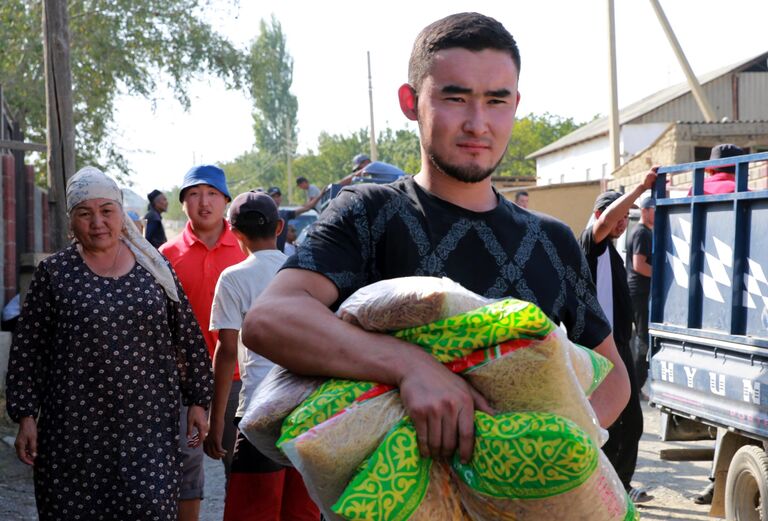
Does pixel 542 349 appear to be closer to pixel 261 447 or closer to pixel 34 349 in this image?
pixel 261 447

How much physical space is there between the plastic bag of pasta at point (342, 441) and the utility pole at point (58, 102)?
6989 millimetres

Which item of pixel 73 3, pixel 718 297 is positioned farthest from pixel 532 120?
pixel 718 297

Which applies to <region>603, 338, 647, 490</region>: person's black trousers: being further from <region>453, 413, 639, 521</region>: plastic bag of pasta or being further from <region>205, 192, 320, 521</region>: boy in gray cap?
<region>453, 413, 639, 521</region>: plastic bag of pasta

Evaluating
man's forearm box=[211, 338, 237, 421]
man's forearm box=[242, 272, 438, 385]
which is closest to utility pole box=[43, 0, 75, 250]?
man's forearm box=[211, 338, 237, 421]

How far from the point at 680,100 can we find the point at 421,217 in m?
50.4

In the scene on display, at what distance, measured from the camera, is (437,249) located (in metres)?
2.15

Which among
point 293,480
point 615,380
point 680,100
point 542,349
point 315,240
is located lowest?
point 293,480

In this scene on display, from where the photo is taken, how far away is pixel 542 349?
1746 mm

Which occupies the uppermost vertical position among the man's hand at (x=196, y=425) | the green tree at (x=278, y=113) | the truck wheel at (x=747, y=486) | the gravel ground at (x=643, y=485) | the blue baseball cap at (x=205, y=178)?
the green tree at (x=278, y=113)

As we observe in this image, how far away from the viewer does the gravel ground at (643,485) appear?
719 cm

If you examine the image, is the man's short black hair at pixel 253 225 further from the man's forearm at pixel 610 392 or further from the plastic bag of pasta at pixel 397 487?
the plastic bag of pasta at pixel 397 487

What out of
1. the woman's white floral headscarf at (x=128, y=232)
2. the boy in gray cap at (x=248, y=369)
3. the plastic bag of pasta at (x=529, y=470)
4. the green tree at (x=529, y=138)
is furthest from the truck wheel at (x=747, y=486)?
the green tree at (x=529, y=138)

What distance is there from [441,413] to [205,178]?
14.0 ft

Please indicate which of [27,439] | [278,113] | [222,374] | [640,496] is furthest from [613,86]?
[278,113]
